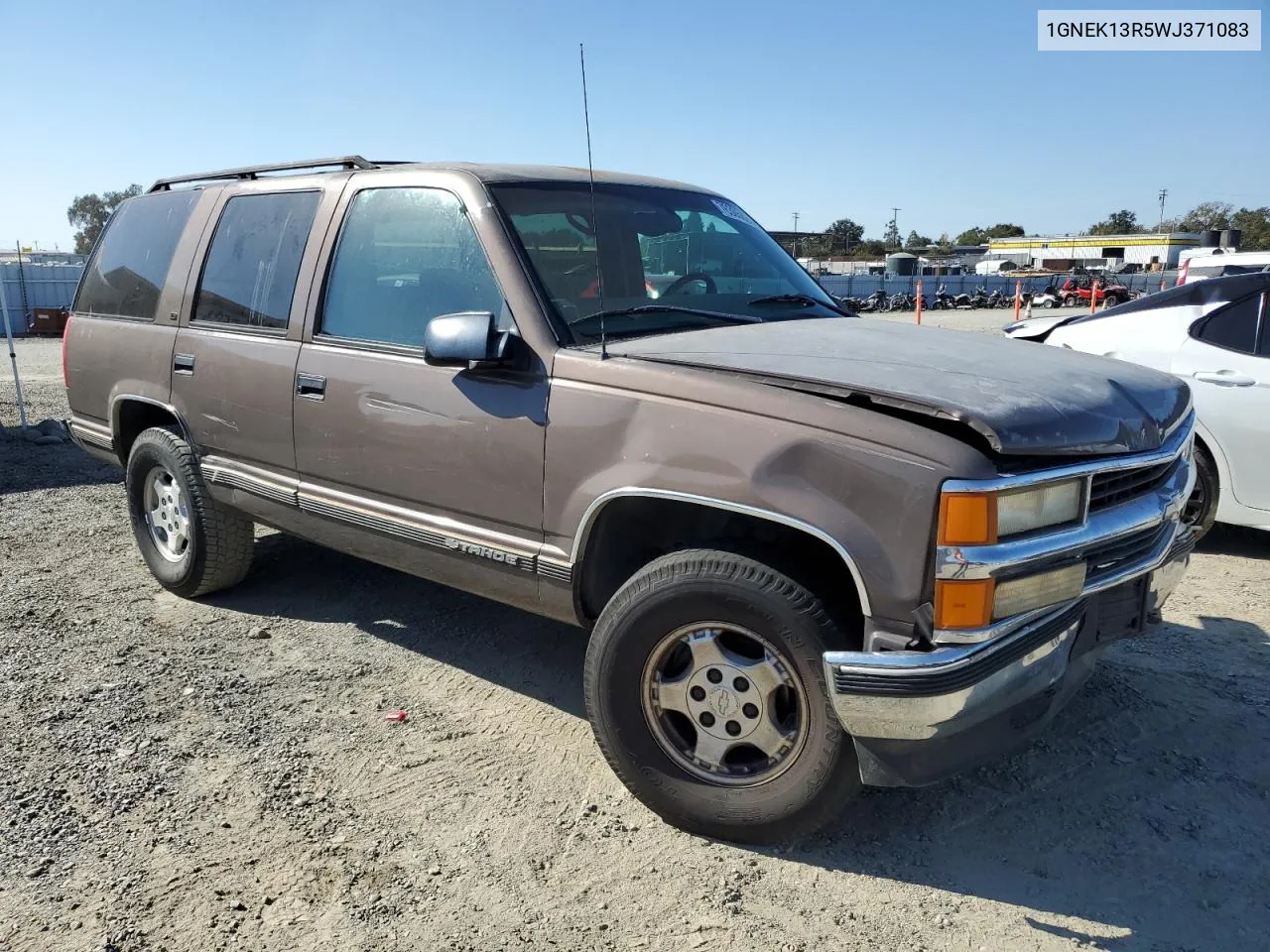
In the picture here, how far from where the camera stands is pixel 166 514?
494 cm

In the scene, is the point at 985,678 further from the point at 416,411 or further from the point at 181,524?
the point at 181,524

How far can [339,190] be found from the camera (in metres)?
3.91

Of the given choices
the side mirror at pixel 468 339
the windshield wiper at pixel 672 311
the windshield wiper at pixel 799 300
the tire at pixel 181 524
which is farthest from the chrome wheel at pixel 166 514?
the windshield wiper at pixel 799 300

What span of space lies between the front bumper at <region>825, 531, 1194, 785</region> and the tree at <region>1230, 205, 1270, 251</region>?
88.6 m

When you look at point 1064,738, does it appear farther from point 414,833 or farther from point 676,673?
point 414,833

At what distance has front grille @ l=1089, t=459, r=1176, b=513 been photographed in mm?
2656

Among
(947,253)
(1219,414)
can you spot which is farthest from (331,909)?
(947,253)

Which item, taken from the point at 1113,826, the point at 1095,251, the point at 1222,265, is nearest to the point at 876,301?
the point at 1222,265

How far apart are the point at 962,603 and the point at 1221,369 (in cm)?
397

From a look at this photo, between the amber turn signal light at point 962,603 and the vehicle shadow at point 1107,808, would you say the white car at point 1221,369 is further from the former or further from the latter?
the amber turn signal light at point 962,603

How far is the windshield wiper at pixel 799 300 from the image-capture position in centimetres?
381

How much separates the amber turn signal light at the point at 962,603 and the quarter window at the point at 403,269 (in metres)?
1.72

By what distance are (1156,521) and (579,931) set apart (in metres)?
2.02

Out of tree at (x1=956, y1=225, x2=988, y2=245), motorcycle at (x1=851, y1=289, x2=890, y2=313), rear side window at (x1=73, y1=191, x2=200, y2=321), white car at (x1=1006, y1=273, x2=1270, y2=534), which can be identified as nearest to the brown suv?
rear side window at (x1=73, y1=191, x2=200, y2=321)
